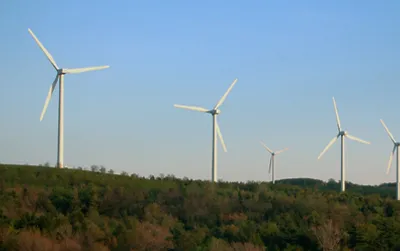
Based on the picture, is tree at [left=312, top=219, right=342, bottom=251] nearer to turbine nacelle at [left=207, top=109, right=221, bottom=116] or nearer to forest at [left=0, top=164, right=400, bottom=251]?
forest at [left=0, top=164, right=400, bottom=251]

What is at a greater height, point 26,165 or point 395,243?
point 26,165

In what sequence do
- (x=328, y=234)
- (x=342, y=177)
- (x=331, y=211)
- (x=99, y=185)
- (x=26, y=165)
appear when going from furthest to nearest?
(x=342, y=177) < (x=26, y=165) < (x=99, y=185) < (x=331, y=211) < (x=328, y=234)

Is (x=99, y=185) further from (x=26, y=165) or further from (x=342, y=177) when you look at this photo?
(x=342, y=177)

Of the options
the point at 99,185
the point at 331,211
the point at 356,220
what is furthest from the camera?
the point at 99,185

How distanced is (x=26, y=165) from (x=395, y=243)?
4246cm

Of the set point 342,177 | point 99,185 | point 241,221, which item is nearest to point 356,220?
point 241,221

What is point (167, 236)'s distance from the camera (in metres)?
32.2

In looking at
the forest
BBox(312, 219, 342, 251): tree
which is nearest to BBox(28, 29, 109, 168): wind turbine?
the forest

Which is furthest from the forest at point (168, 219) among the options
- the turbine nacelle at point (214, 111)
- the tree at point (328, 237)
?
the turbine nacelle at point (214, 111)

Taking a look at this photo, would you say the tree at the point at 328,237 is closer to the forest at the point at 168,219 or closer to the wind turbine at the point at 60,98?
the forest at the point at 168,219

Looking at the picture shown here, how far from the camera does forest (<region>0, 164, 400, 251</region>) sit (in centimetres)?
2898

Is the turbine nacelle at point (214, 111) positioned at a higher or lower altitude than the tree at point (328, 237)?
higher

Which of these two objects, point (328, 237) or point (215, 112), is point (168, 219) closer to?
point (328, 237)

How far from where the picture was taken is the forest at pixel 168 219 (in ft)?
95.1
